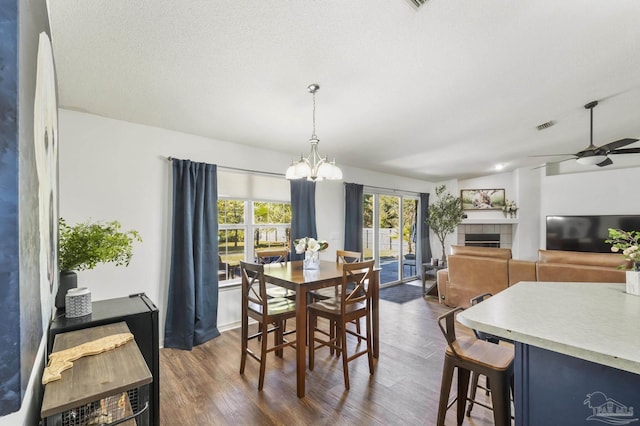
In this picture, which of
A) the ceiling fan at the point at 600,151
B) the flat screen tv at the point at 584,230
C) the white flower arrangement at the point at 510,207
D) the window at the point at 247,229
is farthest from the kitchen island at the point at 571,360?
the white flower arrangement at the point at 510,207

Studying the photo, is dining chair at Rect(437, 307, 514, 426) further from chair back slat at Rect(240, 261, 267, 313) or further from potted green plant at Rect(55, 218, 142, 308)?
potted green plant at Rect(55, 218, 142, 308)

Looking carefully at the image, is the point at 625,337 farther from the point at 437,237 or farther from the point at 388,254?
the point at 437,237

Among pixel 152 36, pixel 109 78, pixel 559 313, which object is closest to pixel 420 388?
pixel 559 313

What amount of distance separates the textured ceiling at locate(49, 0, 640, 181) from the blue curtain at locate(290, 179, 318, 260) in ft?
2.97

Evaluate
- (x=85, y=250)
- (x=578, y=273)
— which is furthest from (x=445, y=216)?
(x=85, y=250)

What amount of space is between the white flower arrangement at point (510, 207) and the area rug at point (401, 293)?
3030 mm

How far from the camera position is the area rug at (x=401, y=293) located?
508cm

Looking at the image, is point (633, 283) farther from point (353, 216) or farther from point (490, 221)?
point (490, 221)

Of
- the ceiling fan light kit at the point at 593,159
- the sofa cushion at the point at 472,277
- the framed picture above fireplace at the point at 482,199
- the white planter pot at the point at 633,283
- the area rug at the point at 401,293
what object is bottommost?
the area rug at the point at 401,293

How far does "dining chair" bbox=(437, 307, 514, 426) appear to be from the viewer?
4.89ft

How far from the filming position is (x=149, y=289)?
10.2 feet

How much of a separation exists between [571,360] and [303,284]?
5.36ft

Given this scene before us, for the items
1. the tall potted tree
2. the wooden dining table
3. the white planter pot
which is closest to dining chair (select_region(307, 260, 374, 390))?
the wooden dining table

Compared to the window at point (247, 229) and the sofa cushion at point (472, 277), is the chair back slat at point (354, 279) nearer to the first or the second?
the window at point (247, 229)
